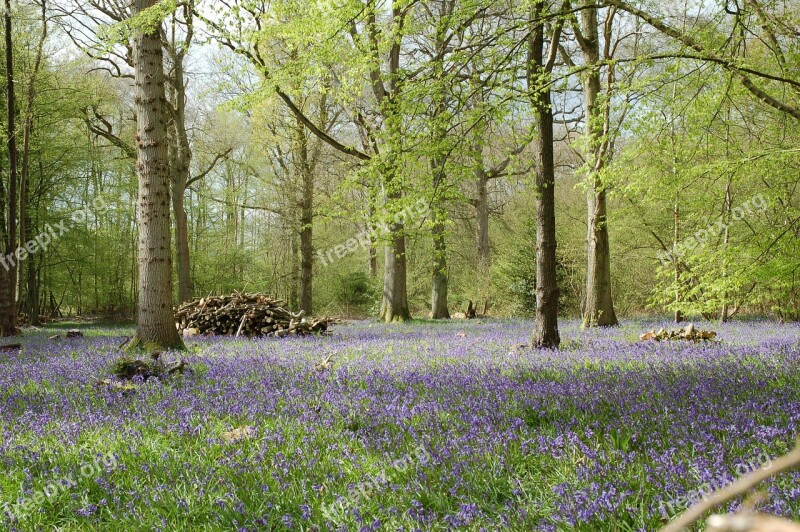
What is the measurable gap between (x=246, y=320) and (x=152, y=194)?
611 centimetres

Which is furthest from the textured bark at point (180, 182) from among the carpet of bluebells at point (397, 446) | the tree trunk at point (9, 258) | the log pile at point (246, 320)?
the carpet of bluebells at point (397, 446)

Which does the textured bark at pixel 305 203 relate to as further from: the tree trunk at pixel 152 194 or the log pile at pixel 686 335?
the log pile at pixel 686 335

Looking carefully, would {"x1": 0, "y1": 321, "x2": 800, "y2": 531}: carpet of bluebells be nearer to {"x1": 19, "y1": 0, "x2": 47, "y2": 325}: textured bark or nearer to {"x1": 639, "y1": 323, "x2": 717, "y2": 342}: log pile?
{"x1": 639, "y1": 323, "x2": 717, "y2": 342}: log pile

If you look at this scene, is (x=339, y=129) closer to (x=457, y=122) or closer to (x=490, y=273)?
(x=490, y=273)

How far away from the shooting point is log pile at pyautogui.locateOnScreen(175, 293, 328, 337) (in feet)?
46.9

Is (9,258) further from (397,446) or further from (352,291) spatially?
(352,291)

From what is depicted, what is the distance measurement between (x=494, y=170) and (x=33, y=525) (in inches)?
899

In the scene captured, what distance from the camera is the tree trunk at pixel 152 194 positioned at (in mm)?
8969

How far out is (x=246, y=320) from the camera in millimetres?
14484

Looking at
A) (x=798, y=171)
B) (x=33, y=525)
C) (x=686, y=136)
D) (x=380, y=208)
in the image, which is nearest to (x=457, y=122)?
(x=380, y=208)

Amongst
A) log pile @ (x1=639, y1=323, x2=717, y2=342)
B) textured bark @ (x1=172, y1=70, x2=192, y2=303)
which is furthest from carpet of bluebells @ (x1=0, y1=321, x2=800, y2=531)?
textured bark @ (x1=172, y1=70, x2=192, y2=303)

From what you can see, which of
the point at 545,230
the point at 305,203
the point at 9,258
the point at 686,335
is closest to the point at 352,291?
the point at 305,203

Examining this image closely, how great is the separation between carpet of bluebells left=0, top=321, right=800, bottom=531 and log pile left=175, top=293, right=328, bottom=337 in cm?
772

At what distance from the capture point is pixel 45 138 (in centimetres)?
2086
